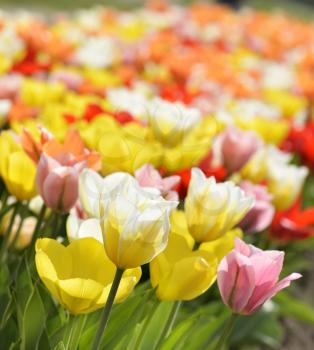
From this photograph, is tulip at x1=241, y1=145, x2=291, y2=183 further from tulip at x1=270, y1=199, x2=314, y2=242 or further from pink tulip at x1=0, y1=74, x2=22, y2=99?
pink tulip at x1=0, y1=74, x2=22, y2=99

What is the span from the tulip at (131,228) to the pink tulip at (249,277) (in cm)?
15

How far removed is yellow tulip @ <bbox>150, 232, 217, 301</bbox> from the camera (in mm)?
1423

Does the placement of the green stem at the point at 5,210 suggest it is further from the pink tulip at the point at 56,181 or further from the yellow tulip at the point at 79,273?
the yellow tulip at the point at 79,273

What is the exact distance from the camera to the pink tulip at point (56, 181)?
5.24ft

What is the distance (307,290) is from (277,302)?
1171mm

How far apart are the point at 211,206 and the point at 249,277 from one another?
0.73 feet

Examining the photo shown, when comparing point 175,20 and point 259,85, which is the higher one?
point 259,85

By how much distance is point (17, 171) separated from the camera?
1.76 meters

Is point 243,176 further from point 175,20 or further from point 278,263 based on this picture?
point 175,20

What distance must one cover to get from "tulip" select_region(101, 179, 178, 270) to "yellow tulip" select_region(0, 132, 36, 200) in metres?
0.52

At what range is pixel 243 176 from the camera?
8.18 ft

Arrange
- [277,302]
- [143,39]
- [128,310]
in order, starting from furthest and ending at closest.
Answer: [143,39], [277,302], [128,310]

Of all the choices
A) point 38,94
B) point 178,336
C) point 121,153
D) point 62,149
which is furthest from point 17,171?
point 38,94

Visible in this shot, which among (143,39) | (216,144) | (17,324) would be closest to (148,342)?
(17,324)
